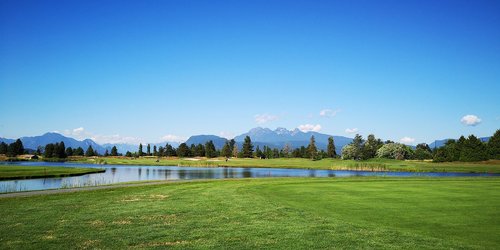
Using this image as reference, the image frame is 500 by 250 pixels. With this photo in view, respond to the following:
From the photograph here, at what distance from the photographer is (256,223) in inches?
593

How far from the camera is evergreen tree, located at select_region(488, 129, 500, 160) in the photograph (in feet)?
396

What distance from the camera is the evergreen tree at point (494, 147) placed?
396 ft

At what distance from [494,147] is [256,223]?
133m

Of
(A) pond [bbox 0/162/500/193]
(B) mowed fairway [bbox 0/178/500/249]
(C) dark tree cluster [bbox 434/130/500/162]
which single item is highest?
(C) dark tree cluster [bbox 434/130/500/162]

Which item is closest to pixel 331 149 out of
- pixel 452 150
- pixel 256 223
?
pixel 452 150

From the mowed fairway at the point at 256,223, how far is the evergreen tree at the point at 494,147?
118 metres

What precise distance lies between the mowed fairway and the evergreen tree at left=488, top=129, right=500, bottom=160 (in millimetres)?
117769

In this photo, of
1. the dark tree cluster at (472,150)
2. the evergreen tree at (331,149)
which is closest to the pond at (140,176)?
the dark tree cluster at (472,150)

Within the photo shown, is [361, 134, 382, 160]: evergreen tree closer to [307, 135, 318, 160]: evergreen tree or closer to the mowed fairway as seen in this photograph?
[307, 135, 318, 160]: evergreen tree

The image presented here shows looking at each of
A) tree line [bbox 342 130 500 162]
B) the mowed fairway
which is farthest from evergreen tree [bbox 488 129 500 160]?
the mowed fairway

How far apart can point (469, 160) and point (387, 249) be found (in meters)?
131

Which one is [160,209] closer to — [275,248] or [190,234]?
[190,234]

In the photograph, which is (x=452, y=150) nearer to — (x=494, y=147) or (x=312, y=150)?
(x=494, y=147)

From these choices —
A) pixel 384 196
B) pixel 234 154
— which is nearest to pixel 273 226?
pixel 384 196
